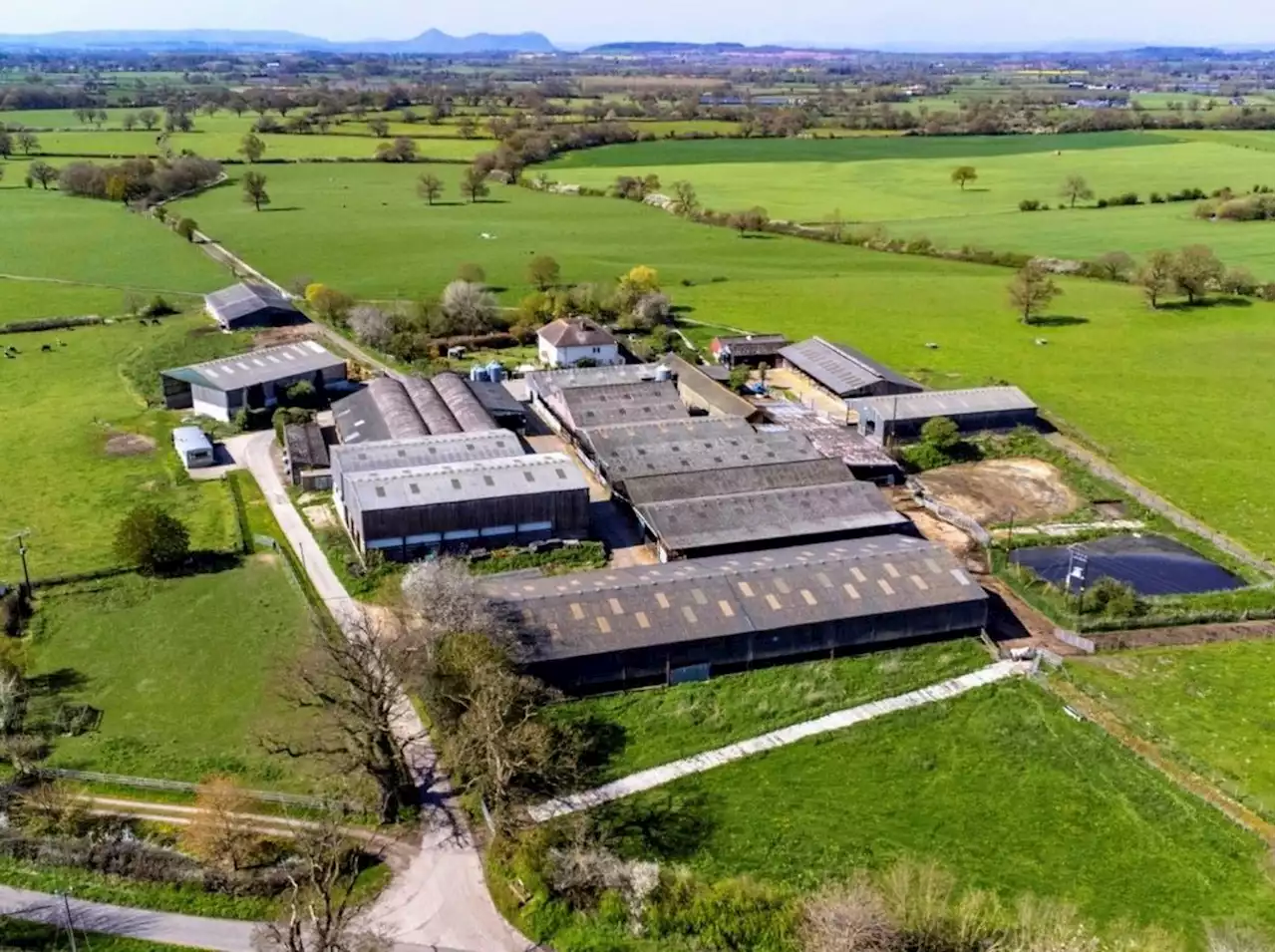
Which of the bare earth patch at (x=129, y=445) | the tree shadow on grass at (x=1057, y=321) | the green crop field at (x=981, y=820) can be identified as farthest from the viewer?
the tree shadow on grass at (x=1057, y=321)

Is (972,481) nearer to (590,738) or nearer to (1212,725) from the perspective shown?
(1212,725)

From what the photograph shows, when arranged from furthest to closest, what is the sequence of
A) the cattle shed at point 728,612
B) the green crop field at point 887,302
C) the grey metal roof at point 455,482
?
the green crop field at point 887,302, the grey metal roof at point 455,482, the cattle shed at point 728,612

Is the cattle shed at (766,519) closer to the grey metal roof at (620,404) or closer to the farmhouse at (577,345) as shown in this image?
the grey metal roof at (620,404)

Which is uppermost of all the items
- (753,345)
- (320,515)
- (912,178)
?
(912,178)

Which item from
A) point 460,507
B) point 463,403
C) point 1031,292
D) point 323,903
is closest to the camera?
point 323,903

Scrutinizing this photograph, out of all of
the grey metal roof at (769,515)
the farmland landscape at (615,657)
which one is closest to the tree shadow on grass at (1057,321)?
the farmland landscape at (615,657)

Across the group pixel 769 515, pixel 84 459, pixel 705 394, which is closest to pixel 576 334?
pixel 705 394

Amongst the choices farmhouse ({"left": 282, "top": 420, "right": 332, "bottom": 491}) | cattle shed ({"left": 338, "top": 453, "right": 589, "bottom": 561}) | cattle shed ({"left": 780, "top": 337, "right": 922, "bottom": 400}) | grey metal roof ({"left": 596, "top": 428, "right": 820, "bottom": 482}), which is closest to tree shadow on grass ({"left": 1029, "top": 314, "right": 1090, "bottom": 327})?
cattle shed ({"left": 780, "top": 337, "right": 922, "bottom": 400})

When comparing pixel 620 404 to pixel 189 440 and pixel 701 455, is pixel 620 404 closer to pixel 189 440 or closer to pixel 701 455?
pixel 701 455
